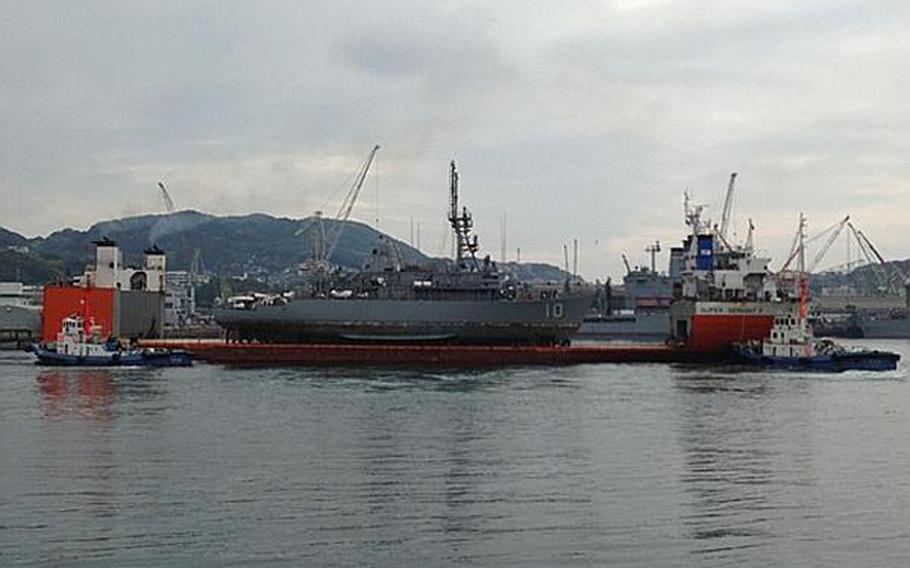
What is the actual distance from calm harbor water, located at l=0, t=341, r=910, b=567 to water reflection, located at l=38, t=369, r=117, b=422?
0.53ft

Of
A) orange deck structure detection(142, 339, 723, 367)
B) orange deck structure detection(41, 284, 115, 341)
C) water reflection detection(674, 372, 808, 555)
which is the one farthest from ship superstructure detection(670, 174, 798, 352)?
orange deck structure detection(41, 284, 115, 341)

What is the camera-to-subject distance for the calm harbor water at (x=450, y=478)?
13914 millimetres

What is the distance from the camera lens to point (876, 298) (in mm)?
128000

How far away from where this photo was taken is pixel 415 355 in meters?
49.6

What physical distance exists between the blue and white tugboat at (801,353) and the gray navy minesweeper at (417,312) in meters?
9.27

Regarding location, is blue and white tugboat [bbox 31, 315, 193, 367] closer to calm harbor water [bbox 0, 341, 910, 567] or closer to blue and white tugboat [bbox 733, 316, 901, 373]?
calm harbor water [bbox 0, 341, 910, 567]

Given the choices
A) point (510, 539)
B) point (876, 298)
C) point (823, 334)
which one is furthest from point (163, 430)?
point (876, 298)

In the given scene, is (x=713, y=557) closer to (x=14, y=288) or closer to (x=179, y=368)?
(x=179, y=368)

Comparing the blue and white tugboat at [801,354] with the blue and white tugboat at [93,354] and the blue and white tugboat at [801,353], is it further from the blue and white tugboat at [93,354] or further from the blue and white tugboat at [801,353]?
the blue and white tugboat at [93,354]

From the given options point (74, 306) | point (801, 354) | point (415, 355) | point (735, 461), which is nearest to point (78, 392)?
point (415, 355)

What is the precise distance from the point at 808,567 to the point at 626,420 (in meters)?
13.9

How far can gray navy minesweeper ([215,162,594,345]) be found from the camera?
51094mm

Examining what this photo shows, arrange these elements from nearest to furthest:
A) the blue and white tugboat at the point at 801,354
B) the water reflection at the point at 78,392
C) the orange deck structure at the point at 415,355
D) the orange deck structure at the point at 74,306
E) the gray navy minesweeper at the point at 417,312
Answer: the water reflection at the point at 78,392, the blue and white tugboat at the point at 801,354, the orange deck structure at the point at 415,355, the gray navy minesweeper at the point at 417,312, the orange deck structure at the point at 74,306

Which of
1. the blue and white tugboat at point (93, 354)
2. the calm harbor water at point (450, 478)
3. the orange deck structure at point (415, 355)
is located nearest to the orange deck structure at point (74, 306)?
the orange deck structure at point (415, 355)
